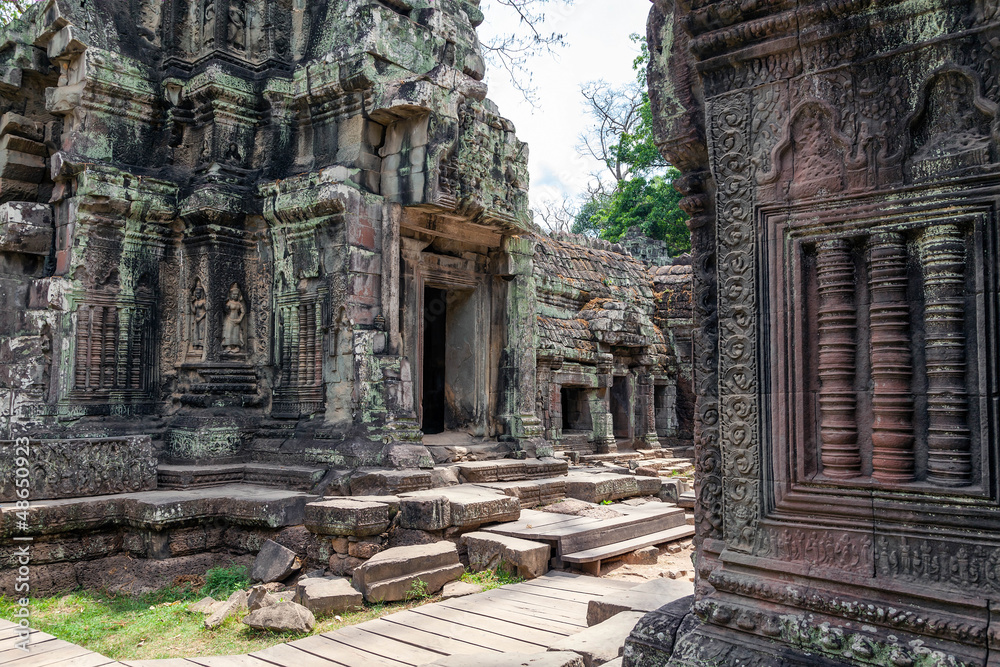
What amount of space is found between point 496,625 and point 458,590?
3.21ft

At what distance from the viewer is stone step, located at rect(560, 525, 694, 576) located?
6047 millimetres

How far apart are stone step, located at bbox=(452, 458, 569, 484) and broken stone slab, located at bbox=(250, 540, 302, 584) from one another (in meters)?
2.00

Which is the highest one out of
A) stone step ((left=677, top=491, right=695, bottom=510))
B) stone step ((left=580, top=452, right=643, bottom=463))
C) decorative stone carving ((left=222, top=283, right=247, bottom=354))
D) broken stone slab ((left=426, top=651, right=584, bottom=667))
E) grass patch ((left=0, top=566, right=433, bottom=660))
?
decorative stone carving ((left=222, top=283, right=247, bottom=354))

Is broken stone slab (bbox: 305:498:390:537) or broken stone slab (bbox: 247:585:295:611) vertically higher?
broken stone slab (bbox: 305:498:390:537)

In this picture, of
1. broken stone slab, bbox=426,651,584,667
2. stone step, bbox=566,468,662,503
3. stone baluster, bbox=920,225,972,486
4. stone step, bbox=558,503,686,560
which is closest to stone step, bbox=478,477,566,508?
stone step, bbox=566,468,662,503

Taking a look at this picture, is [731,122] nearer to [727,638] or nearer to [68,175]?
[727,638]

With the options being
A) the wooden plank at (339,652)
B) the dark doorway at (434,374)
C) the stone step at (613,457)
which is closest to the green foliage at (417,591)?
the wooden plank at (339,652)

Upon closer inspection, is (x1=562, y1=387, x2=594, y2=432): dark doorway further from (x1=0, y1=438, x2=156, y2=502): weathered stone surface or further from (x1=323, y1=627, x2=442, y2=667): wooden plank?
(x1=323, y1=627, x2=442, y2=667): wooden plank

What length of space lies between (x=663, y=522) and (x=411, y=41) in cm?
593

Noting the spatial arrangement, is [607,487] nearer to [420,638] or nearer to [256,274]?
[420,638]

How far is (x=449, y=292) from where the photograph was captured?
31.2 ft

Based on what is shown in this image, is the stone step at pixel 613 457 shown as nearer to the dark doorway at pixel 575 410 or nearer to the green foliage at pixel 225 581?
the dark doorway at pixel 575 410

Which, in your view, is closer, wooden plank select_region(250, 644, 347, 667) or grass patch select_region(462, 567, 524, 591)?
wooden plank select_region(250, 644, 347, 667)

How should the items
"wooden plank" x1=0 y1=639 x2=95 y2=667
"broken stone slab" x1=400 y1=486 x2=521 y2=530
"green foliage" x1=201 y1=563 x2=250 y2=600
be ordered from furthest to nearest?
"broken stone slab" x1=400 y1=486 x2=521 y2=530 → "green foliage" x1=201 y1=563 x2=250 y2=600 → "wooden plank" x1=0 y1=639 x2=95 y2=667
